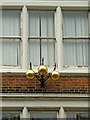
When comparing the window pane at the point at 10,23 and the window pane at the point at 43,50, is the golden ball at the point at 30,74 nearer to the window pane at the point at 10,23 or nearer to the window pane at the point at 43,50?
the window pane at the point at 43,50

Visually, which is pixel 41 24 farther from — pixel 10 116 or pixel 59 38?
pixel 10 116

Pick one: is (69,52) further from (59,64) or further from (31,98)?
(31,98)

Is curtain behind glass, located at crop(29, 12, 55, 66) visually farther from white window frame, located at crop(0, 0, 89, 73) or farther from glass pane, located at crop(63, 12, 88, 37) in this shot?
glass pane, located at crop(63, 12, 88, 37)

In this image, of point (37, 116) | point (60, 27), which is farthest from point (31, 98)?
point (60, 27)

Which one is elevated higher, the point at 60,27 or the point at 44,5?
the point at 44,5

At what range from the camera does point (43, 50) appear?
939cm

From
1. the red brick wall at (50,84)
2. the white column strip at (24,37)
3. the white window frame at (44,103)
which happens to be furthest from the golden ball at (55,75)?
A: the white column strip at (24,37)

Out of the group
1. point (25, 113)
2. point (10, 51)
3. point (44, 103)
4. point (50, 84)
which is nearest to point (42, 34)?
point (10, 51)

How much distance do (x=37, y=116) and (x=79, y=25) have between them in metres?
3.01

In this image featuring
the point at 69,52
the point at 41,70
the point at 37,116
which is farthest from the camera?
the point at 69,52

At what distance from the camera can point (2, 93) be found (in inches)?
343

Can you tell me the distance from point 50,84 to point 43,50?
3.67ft

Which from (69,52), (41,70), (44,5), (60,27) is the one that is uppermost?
(44,5)

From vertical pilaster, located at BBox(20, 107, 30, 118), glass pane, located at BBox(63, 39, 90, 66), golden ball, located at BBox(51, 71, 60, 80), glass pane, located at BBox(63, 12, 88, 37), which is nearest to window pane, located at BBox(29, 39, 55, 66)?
glass pane, located at BBox(63, 39, 90, 66)
